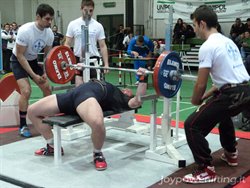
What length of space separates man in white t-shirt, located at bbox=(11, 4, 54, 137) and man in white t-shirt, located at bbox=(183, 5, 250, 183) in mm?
1727

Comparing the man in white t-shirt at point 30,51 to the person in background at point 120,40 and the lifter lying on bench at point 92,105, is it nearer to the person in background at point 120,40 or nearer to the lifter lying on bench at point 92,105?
the lifter lying on bench at point 92,105

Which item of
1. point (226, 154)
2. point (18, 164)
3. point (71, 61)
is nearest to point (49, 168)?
point (18, 164)

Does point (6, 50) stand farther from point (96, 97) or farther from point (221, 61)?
point (221, 61)

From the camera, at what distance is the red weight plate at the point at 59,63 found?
11.9 feet

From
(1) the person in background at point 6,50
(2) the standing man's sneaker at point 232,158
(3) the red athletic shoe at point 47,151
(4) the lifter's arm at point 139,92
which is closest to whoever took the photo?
(4) the lifter's arm at point 139,92

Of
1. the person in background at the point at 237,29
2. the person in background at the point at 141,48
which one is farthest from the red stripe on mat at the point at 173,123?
the person in background at the point at 237,29

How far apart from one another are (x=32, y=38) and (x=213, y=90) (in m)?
2.01

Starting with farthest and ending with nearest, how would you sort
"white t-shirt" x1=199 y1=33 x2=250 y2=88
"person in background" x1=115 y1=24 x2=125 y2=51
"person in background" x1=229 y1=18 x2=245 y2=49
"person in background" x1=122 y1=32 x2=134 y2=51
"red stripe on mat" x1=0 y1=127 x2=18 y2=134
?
"person in background" x1=115 y1=24 x2=125 y2=51, "person in background" x1=122 y1=32 x2=134 y2=51, "person in background" x1=229 y1=18 x2=245 y2=49, "red stripe on mat" x1=0 y1=127 x2=18 y2=134, "white t-shirt" x1=199 y1=33 x2=250 y2=88

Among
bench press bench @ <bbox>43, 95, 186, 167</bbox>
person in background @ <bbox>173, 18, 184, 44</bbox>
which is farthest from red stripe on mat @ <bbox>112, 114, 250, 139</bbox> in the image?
person in background @ <bbox>173, 18, 184, 44</bbox>

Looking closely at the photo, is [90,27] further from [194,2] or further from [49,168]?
[194,2]

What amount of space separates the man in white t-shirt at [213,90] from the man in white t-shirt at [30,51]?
173 cm

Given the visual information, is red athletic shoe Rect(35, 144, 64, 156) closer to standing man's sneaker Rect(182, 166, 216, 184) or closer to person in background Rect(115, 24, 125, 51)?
standing man's sneaker Rect(182, 166, 216, 184)

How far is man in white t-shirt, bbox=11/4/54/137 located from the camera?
3756 millimetres

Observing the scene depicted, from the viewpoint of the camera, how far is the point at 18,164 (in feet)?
10.3
